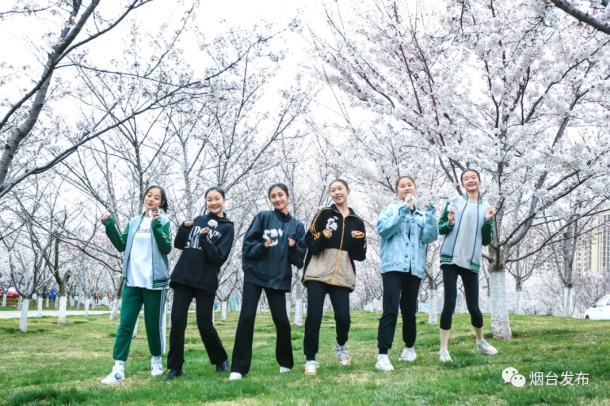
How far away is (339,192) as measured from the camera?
5.00m

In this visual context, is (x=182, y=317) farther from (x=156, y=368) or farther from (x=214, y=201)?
(x=214, y=201)

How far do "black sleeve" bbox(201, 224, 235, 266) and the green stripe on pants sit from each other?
2.21 feet

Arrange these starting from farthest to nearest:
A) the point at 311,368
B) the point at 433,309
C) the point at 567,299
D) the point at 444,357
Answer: the point at 567,299 < the point at 433,309 < the point at 444,357 < the point at 311,368

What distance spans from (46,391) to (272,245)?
7.11 ft

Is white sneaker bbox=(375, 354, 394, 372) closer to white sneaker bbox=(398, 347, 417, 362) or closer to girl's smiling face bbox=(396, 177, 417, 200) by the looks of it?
white sneaker bbox=(398, 347, 417, 362)

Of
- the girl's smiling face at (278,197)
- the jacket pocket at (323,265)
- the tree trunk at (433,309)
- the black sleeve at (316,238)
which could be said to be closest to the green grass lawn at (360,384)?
the jacket pocket at (323,265)

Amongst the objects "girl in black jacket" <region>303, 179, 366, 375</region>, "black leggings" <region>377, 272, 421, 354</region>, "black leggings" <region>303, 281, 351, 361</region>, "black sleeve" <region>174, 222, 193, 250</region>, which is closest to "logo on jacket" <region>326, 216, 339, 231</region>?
"girl in black jacket" <region>303, 179, 366, 375</region>

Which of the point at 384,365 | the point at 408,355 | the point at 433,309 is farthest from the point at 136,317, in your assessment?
the point at 433,309

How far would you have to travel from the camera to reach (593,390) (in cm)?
319

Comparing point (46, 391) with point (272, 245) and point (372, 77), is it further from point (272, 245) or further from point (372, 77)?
point (372, 77)

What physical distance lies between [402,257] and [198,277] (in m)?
1.93

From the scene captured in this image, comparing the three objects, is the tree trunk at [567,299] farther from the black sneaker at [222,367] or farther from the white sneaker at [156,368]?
the white sneaker at [156,368]

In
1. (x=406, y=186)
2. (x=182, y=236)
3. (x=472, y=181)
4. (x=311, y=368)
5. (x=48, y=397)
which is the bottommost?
(x=48, y=397)

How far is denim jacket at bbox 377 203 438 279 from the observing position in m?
4.80
